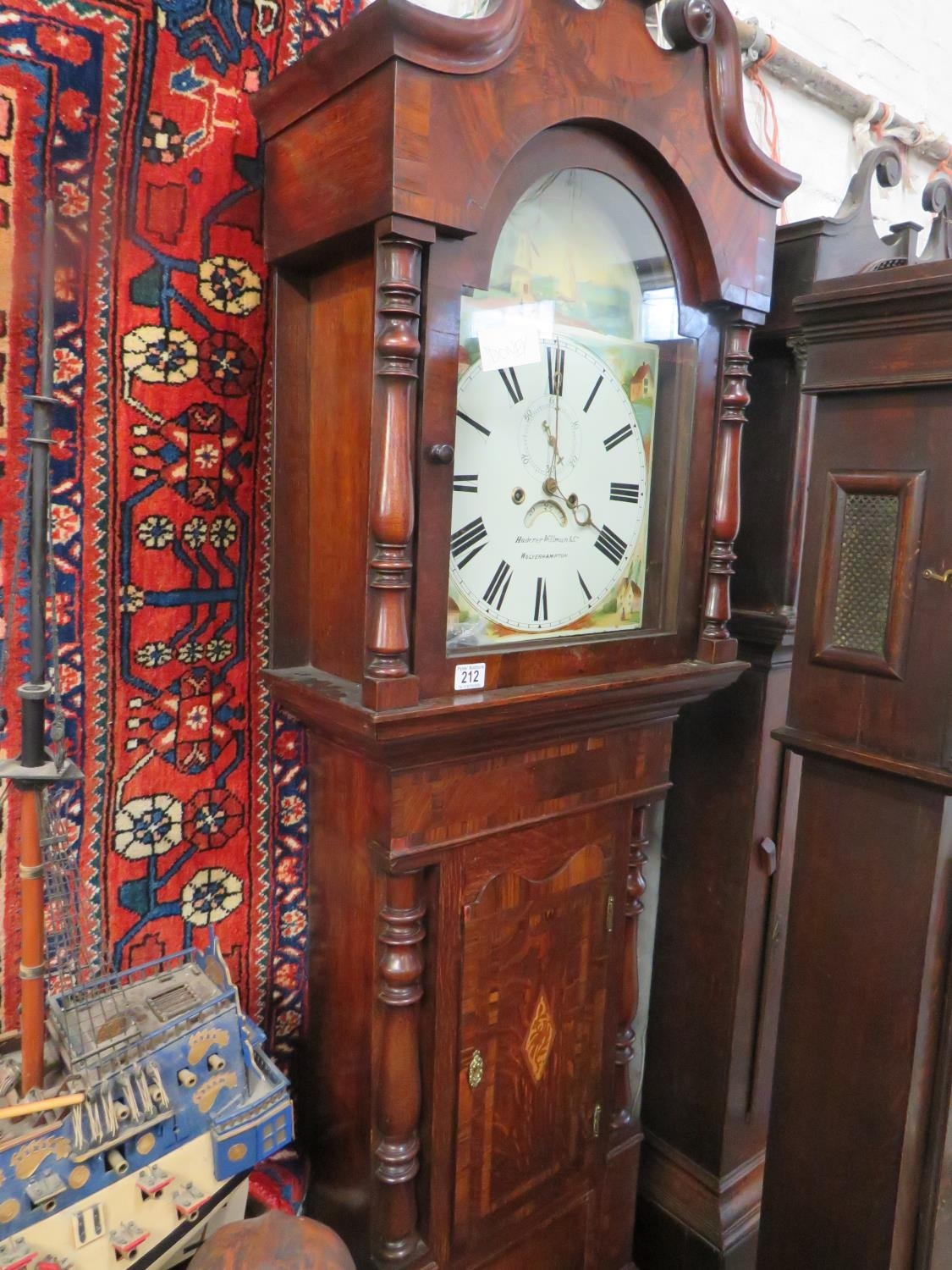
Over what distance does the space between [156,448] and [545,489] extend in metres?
0.47

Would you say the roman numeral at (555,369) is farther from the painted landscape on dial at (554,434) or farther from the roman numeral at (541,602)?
the roman numeral at (541,602)

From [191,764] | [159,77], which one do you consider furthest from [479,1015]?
[159,77]

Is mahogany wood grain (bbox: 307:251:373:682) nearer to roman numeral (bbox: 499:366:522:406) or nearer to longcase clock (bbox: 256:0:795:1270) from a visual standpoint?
longcase clock (bbox: 256:0:795:1270)

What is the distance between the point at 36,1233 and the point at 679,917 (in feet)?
3.51

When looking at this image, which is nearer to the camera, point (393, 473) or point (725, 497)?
point (393, 473)

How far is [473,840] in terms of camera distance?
111cm

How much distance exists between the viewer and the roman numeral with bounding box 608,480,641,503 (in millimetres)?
1188

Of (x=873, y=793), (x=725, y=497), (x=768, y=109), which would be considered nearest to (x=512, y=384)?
(x=725, y=497)

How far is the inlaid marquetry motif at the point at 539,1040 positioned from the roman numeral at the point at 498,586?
21.9 inches

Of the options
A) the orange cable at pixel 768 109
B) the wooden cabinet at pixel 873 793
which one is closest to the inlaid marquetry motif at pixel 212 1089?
the wooden cabinet at pixel 873 793

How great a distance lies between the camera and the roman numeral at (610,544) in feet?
3.88

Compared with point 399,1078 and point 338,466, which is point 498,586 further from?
point 399,1078

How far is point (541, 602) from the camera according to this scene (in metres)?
1.13

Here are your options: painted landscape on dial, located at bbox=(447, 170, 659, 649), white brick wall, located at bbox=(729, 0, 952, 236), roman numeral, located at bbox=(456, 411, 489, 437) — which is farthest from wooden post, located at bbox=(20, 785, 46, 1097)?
white brick wall, located at bbox=(729, 0, 952, 236)
